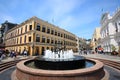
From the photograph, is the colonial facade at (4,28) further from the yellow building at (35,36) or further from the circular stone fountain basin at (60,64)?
the circular stone fountain basin at (60,64)

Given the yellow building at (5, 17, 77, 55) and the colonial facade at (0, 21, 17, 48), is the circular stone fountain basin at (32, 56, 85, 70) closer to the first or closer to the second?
the yellow building at (5, 17, 77, 55)

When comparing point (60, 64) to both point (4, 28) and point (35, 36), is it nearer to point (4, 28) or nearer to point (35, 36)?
point (35, 36)

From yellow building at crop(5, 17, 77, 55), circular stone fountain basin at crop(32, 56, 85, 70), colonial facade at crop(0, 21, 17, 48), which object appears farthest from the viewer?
colonial facade at crop(0, 21, 17, 48)

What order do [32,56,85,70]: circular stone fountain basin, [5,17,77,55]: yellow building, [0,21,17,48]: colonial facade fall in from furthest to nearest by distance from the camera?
[0,21,17,48]: colonial facade
[5,17,77,55]: yellow building
[32,56,85,70]: circular stone fountain basin

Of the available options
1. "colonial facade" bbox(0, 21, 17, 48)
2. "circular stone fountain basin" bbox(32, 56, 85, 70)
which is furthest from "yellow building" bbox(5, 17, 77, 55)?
"circular stone fountain basin" bbox(32, 56, 85, 70)

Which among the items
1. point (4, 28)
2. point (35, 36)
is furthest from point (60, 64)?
point (4, 28)

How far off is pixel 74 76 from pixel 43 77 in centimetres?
176

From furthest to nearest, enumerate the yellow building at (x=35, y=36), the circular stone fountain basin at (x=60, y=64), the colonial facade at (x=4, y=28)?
1. the colonial facade at (x=4, y=28)
2. the yellow building at (x=35, y=36)
3. the circular stone fountain basin at (x=60, y=64)

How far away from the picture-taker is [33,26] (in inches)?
1107

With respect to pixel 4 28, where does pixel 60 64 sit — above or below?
→ below

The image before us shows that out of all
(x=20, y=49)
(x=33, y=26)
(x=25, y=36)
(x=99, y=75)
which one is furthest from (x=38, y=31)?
(x=99, y=75)

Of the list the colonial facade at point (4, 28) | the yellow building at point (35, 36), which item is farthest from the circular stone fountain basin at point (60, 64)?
the colonial facade at point (4, 28)

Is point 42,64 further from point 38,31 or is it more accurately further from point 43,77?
point 38,31

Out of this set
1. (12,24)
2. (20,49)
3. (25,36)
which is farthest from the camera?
(12,24)
